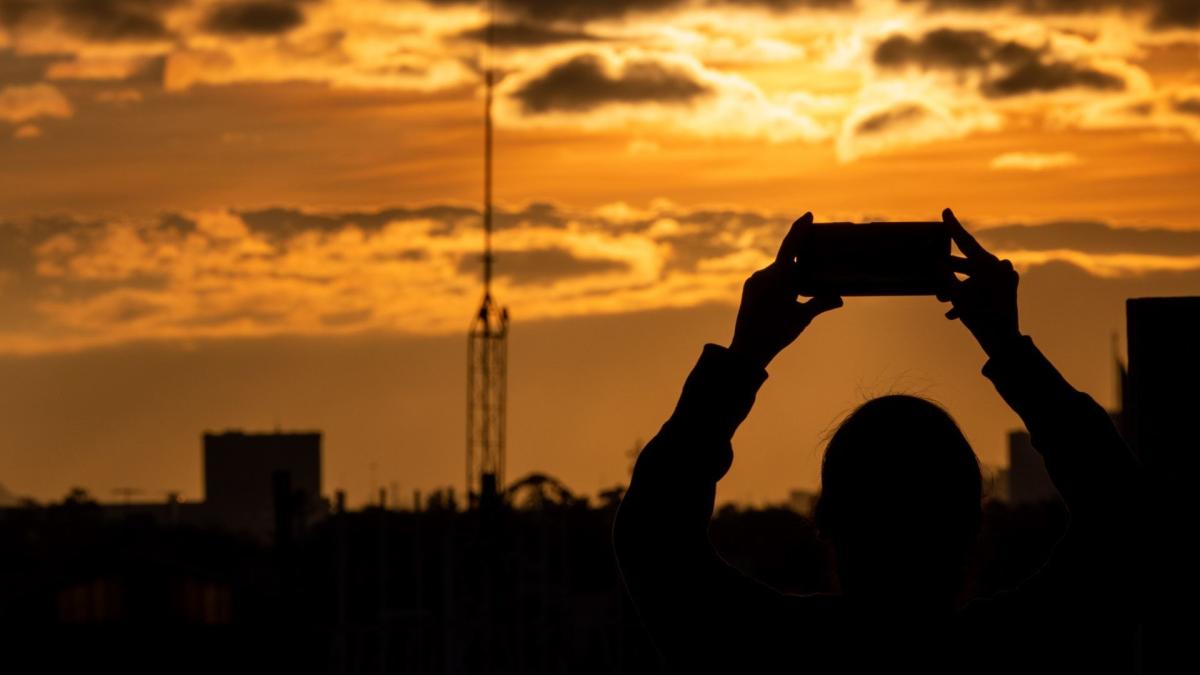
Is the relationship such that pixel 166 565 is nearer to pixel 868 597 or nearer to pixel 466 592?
pixel 466 592

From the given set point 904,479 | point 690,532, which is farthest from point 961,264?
point 690,532

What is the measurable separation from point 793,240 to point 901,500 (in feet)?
1.63

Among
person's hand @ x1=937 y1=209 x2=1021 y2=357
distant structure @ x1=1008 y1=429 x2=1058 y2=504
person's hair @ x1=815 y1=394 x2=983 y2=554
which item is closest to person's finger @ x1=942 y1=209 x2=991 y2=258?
person's hand @ x1=937 y1=209 x2=1021 y2=357

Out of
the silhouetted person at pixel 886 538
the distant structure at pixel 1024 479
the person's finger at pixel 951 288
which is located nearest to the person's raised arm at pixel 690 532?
the silhouetted person at pixel 886 538

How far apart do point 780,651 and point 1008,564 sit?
65.3 m

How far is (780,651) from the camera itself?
3.05 m

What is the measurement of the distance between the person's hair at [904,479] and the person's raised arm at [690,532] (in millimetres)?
187

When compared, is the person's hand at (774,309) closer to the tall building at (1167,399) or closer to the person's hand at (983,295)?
the person's hand at (983,295)

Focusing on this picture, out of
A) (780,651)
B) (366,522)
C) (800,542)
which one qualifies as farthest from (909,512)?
(800,542)

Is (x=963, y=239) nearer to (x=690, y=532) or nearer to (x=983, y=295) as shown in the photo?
(x=983, y=295)

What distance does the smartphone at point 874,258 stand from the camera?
3.21 metres

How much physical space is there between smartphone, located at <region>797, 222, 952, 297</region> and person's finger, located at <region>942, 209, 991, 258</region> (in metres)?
0.01

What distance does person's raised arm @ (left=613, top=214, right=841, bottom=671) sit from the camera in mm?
3078

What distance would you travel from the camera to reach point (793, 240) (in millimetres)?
3215
